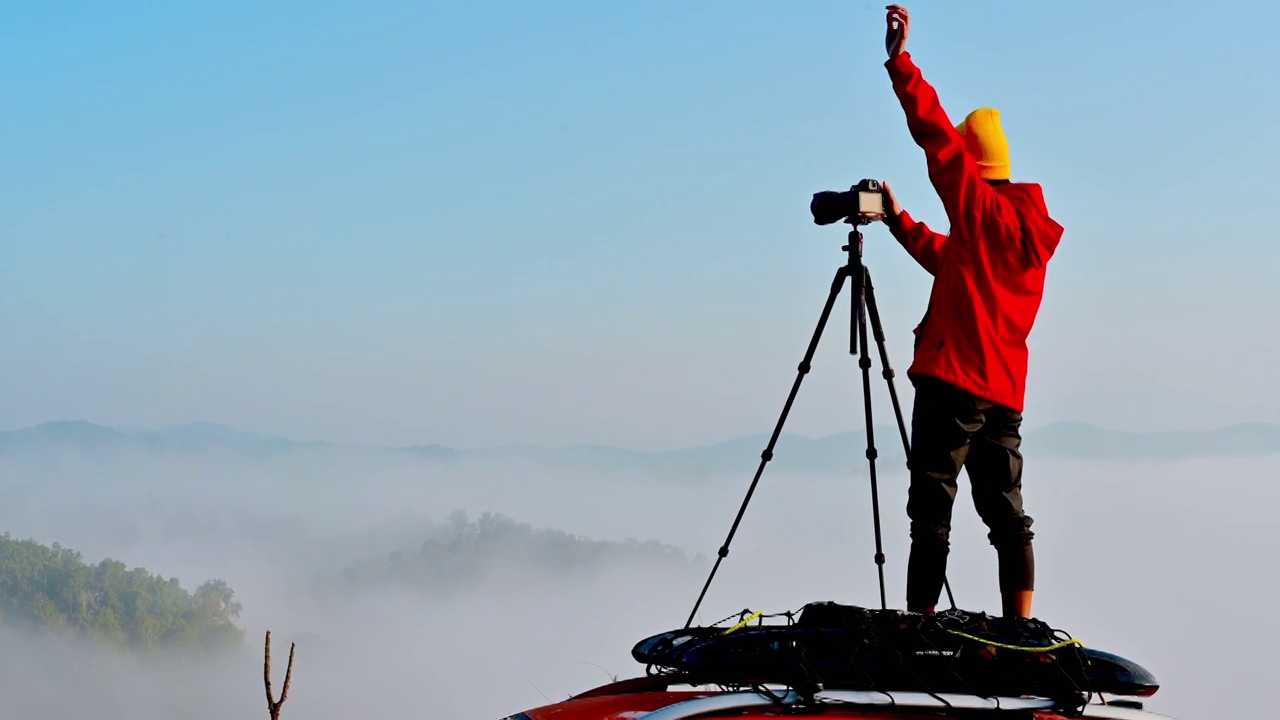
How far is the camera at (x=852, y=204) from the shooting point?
224 inches

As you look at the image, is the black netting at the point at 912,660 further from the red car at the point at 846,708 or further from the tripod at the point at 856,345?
the tripod at the point at 856,345

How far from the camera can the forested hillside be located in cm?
4203

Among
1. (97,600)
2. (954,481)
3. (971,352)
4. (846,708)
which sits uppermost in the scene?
(97,600)

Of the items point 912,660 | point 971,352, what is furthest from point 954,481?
point 912,660

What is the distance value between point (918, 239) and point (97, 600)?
149 feet

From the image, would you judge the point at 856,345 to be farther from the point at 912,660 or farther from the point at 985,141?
the point at 912,660

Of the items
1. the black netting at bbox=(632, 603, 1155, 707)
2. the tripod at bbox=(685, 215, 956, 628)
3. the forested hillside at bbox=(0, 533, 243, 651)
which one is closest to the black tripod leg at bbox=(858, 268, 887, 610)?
the tripod at bbox=(685, 215, 956, 628)

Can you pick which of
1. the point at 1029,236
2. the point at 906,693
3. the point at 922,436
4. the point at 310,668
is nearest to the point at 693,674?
the point at 906,693

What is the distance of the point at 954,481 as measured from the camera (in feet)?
17.3

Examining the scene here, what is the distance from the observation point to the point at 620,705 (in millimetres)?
3695

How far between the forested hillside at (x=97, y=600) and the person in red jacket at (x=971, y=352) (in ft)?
121

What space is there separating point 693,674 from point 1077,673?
85cm

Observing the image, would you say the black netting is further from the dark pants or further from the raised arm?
the raised arm

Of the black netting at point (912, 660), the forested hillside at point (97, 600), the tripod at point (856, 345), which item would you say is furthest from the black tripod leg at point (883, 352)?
the forested hillside at point (97, 600)
